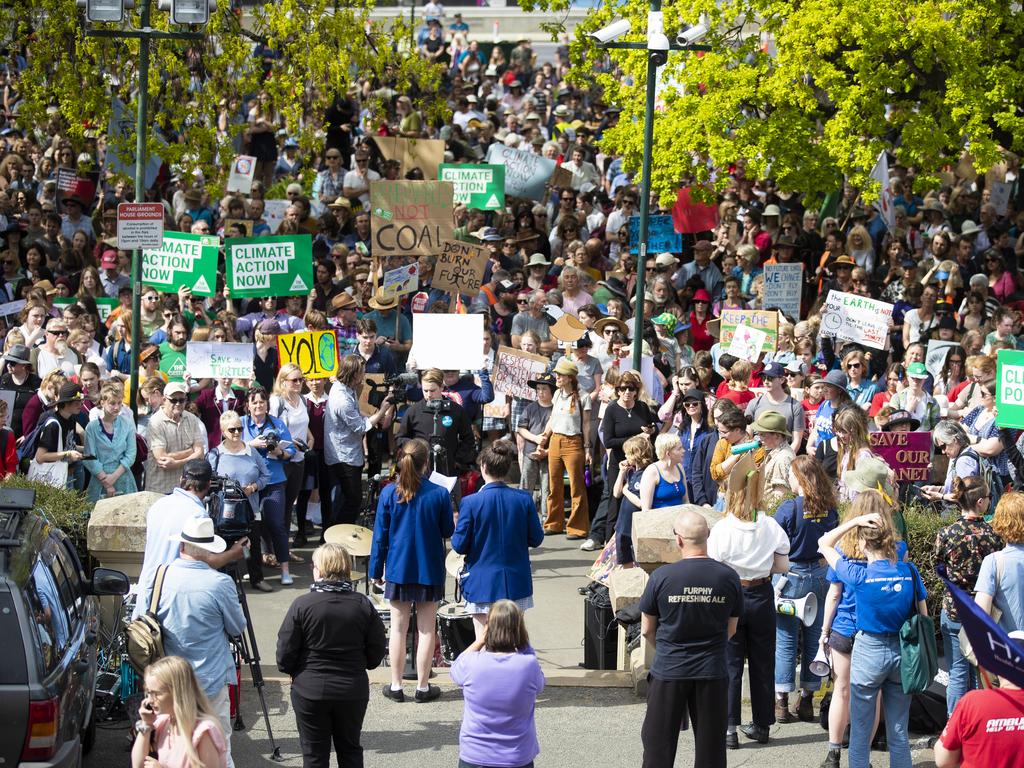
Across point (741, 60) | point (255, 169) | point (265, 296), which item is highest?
point (741, 60)

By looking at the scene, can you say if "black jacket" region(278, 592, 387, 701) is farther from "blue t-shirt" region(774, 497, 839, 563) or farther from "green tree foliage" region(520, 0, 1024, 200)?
"green tree foliage" region(520, 0, 1024, 200)

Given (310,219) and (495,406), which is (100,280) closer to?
(310,219)

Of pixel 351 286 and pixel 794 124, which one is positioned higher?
pixel 794 124

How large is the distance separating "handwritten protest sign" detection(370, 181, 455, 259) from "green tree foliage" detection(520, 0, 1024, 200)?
305 centimetres

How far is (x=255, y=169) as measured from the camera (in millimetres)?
23641

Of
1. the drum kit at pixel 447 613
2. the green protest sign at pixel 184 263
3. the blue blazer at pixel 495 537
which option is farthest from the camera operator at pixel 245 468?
the green protest sign at pixel 184 263

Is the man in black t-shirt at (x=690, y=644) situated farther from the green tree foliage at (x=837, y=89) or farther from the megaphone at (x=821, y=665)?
the green tree foliage at (x=837, y=89)

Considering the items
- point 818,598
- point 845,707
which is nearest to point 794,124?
point 818,598

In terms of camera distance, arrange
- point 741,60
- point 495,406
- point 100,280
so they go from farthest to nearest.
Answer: point 741,60 → point 100,280 → point 495,406

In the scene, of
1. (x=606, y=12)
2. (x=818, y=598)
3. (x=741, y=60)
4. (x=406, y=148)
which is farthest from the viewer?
(x=406, y=148)

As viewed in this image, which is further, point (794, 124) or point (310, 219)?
point (310, 219)

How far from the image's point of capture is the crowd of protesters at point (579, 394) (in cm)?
959

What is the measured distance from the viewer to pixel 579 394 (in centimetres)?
1538

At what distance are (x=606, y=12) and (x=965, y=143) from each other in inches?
197
